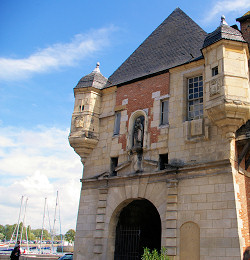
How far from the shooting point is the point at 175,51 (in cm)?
1495

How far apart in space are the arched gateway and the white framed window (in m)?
4.29

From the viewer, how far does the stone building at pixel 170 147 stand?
34.8 ft

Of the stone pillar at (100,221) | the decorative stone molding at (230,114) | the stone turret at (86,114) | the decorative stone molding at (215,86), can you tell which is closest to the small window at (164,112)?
the decorative stone molding at (215,86)

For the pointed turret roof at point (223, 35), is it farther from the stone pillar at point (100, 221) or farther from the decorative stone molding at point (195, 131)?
the stone pillar at point (100, 221)

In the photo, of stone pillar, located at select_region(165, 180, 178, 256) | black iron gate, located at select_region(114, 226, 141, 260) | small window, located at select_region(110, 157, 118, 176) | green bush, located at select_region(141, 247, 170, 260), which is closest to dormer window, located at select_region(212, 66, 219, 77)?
stone pillar, located at select_region(165, 180, 178, 256)

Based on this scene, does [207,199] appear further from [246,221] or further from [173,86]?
[173,86]

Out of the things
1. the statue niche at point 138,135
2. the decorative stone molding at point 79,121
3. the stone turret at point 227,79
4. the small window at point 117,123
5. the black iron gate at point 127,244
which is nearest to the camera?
the stone turret at point 227,79

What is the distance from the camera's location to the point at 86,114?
1533 centimetres

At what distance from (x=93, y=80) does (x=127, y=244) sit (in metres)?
7.85

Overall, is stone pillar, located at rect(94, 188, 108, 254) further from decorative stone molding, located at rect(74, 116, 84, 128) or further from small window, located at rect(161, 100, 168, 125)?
small window, located at rect(161, 100, 168, 125)

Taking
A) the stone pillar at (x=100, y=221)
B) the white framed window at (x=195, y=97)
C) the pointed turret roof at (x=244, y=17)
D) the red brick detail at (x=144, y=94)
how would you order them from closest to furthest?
1. the white framed window at (x=195, y=97)
2. the stone pillar at (x=100, y=221)
3. the red brick detail at (x=144, y=94)
4. the pointed turret roof at (x=244, y=17)

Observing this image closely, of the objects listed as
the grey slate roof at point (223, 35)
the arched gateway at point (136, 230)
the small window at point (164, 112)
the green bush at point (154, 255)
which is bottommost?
the green bush at point (154, 255)

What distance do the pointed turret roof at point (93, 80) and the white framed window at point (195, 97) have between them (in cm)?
481

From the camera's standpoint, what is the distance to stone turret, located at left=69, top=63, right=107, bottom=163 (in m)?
15.0
